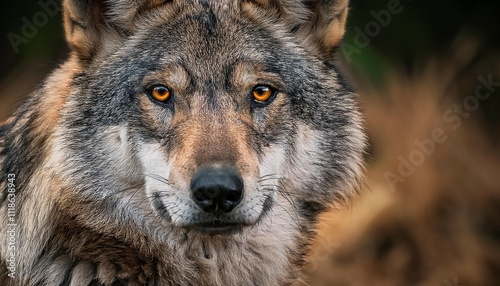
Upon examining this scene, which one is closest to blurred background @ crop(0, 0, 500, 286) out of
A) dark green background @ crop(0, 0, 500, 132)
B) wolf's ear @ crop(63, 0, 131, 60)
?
dark green background @ crop(0, 0, 500, 132)

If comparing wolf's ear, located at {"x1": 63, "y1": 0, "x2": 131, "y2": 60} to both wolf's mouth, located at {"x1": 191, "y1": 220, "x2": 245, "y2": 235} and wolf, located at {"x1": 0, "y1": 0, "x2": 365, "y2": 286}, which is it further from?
wolf's mouth, located at {"x1": 191, "y1": 220, "x2": 245, "y2": 235}

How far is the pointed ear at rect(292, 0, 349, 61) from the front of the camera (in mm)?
5352

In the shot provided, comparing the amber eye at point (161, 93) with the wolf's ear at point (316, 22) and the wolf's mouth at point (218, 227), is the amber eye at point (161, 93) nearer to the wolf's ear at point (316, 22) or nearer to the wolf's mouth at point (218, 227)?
the wolf's mouth at point (218, 227)

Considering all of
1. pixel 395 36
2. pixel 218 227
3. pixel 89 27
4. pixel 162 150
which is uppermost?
pixel 89 27

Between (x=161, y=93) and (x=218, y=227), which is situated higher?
(x=161, y=93)

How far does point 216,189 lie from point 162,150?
52cm

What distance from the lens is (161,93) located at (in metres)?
4.69

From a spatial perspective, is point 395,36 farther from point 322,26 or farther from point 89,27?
point 89,27

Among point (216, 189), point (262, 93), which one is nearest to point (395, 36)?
point (262, 93)

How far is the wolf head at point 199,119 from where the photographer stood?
442 centimetres

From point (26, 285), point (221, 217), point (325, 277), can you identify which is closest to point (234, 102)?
point (221, 217)

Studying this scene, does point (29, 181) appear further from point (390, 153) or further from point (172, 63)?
point (390, 153)

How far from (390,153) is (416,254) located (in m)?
1.20

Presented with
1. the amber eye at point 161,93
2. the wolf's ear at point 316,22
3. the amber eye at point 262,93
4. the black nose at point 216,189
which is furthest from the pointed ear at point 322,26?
the black nose at point 216,189
